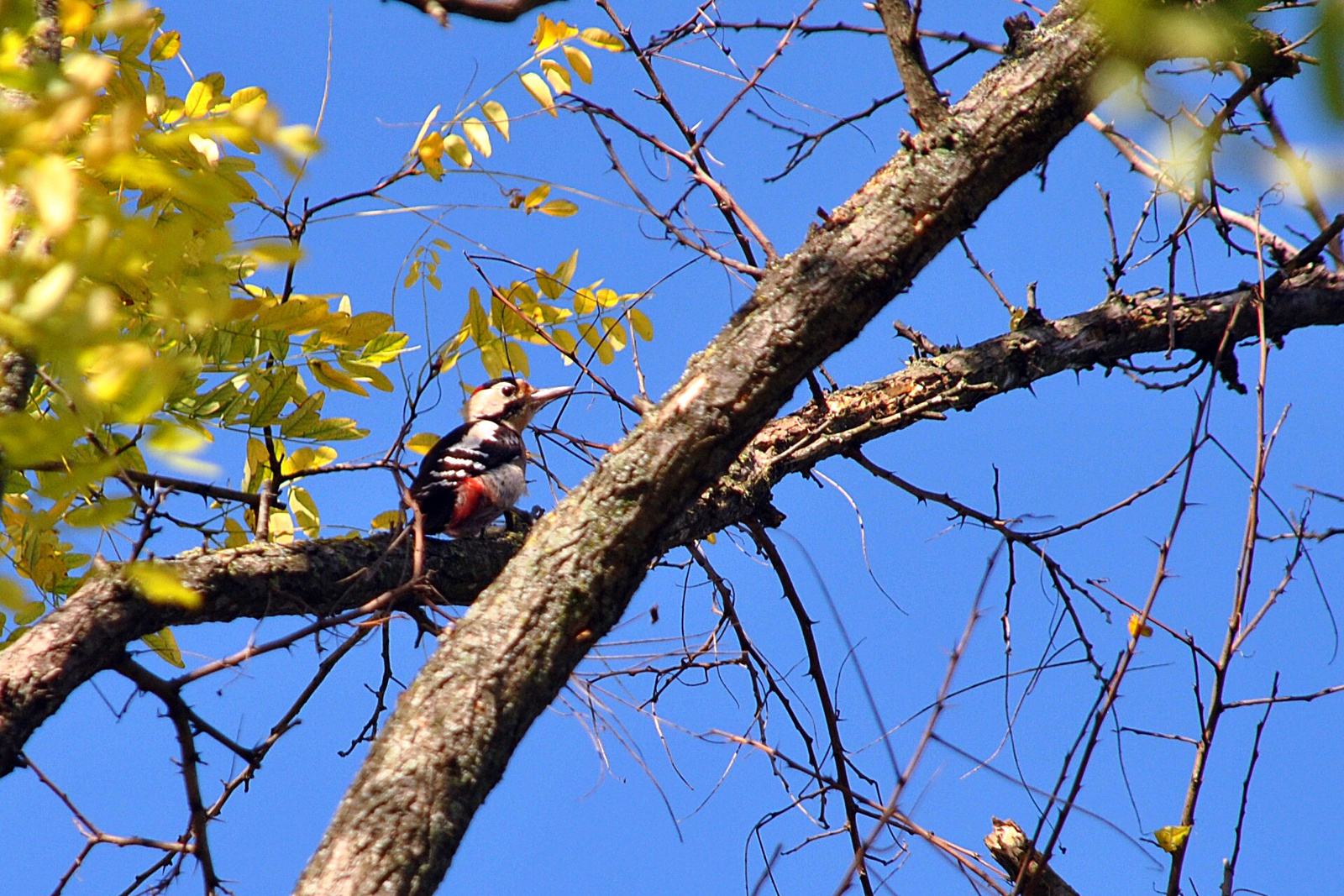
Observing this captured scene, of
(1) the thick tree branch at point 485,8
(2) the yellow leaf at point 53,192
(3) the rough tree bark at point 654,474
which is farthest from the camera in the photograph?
(3) the rough tree bark at point 654,474

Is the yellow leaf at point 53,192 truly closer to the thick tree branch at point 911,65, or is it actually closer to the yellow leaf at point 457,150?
the thick tree branch at point 911,65

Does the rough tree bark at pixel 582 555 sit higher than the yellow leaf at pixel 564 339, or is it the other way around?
the yellow leaf at pixel 564 339

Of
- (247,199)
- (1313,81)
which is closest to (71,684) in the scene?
(247,199)

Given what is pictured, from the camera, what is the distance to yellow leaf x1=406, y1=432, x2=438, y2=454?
3893 millimetres

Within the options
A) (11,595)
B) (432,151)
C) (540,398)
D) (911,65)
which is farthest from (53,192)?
(540,398)

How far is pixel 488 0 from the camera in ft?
6.13

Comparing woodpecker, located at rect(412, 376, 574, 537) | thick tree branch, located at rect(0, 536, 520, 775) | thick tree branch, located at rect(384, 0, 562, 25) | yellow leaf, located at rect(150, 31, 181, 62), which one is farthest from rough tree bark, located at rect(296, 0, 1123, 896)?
yellow leaf, located at rect(150, 31, 181, 62)

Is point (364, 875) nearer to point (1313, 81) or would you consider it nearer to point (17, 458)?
point (17, 458)

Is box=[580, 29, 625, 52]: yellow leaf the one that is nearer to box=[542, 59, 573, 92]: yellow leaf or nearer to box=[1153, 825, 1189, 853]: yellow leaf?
box=[542, 59, 573, 92]: yellow leaf

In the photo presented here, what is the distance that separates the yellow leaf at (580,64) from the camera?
3.45 meters

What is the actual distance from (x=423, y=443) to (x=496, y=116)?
4.17 feet

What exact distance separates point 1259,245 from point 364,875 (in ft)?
8.95

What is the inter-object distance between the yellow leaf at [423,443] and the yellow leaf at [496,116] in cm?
119

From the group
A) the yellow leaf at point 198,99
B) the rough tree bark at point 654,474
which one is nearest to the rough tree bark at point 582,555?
the rough tree bark at point 654,474
